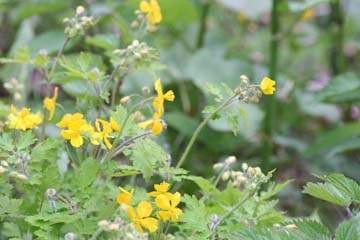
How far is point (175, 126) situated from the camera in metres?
1.87

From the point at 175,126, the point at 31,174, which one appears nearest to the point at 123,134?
the point at 31,174

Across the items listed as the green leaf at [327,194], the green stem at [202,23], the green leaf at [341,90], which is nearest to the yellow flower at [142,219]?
the green leaf at [327,194]

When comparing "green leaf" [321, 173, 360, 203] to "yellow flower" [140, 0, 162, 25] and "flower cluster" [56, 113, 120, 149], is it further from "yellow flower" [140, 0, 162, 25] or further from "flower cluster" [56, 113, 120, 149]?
"yellow flower" [140, 0, 162, 25]

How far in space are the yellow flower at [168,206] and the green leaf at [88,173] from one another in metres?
0.10

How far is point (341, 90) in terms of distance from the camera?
5.62 ft

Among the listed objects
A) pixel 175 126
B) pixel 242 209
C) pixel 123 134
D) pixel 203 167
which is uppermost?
pixel 123 134

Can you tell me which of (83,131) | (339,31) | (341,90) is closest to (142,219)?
(83,131)

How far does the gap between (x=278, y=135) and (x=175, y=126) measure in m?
0.34

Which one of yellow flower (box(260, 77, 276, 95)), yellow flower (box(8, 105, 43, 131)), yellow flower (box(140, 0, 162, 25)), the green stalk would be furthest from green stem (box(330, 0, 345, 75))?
yellow flower (box(8, 105, 43, 131))

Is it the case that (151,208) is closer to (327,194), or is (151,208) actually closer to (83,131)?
(83,131)

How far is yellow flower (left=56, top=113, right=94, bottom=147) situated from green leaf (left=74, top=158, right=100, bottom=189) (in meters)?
0.03

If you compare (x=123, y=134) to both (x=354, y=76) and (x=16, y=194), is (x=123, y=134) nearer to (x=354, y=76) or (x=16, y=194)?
(x=16, y=194)

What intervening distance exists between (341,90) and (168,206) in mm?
917

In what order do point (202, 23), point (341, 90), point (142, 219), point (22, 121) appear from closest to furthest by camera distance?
point (142, 219), point (22, 121), point (341, 90), point (202, 23)
